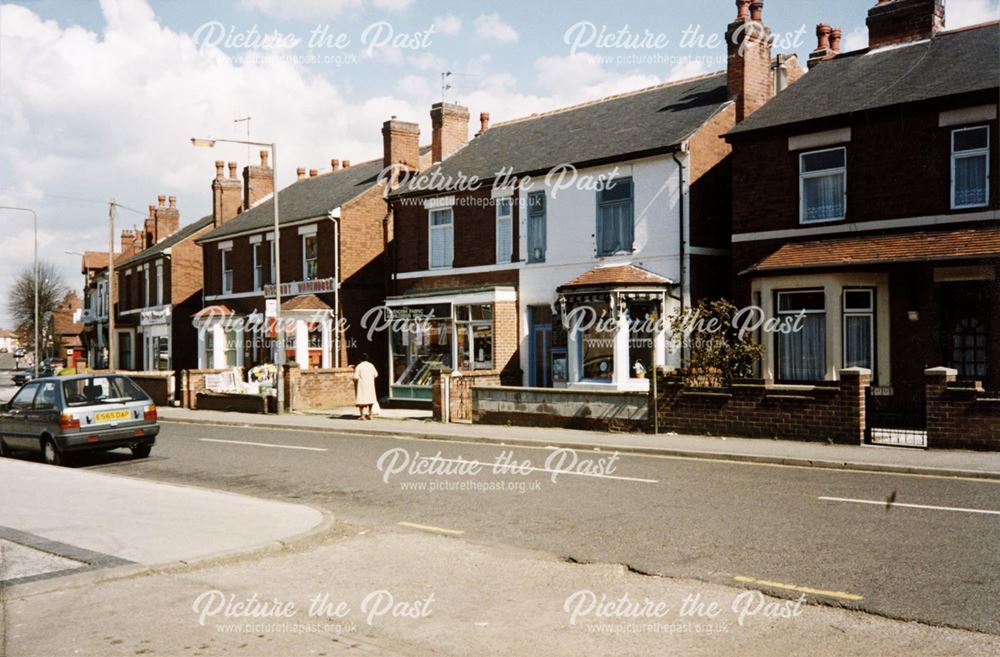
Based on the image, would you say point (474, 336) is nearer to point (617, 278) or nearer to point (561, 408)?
point (617, 278)

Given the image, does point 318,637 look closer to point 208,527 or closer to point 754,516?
point 208,527

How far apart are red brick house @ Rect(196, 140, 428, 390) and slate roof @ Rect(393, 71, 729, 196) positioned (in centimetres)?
248

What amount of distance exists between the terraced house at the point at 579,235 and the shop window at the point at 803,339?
270 centimetres

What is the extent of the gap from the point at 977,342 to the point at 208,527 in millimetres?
15549

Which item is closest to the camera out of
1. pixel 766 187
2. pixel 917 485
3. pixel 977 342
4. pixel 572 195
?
pixel 917 485

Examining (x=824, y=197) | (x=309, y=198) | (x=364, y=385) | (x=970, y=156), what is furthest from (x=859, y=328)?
(x=309, y=198)

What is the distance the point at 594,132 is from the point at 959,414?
47.9 ft

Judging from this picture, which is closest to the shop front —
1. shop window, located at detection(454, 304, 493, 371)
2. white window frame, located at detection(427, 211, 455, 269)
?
shop window, located at detection(454, 304, 493, 371)

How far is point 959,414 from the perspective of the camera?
1399 cm

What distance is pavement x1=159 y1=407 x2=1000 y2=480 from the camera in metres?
12.6

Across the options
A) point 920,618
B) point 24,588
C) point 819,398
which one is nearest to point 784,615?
point 920,618

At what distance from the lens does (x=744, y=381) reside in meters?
16.3

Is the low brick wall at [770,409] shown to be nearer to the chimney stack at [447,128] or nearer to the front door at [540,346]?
the front door at [540,346]

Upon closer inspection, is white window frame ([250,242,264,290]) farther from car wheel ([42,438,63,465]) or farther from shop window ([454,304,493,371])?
car wheel ([42,438,63,465])
